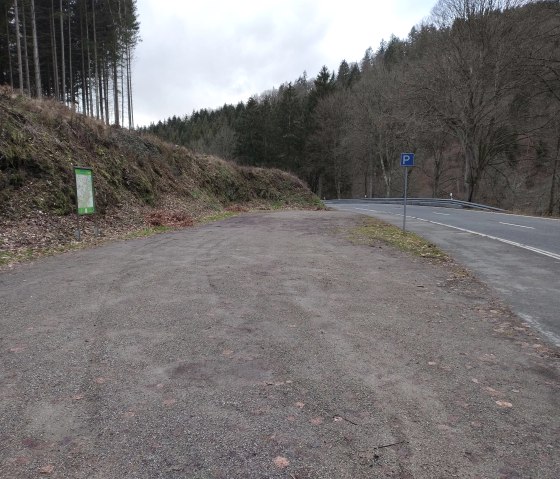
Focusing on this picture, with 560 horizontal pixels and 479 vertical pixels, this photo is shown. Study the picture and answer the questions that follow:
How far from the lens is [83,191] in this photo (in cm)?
1201

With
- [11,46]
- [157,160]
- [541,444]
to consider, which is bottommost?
[541,444]

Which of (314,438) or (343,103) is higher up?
(343,103)

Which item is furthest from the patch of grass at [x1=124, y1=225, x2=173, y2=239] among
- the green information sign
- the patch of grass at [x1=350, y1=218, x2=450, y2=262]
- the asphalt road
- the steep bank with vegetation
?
the asphalt road

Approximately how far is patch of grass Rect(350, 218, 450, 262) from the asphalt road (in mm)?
475

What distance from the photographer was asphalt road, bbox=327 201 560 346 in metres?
6.33

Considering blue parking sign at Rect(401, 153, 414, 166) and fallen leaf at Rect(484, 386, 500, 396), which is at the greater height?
blue parking sign at Rect(401, 153, 414, 166)

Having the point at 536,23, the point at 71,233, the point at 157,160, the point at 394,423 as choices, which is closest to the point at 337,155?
the point at 536,23

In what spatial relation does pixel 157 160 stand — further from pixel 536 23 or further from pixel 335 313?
pixel 536 23

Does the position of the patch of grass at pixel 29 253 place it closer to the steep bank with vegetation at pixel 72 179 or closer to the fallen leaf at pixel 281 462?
the steep bank with vegetation at pixel 72 179

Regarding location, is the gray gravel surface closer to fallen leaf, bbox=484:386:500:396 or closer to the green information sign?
fallen leaf, bbox=484:386:500:396

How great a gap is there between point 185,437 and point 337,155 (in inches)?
2039

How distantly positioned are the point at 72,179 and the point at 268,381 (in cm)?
1287

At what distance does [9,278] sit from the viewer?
7.66 m

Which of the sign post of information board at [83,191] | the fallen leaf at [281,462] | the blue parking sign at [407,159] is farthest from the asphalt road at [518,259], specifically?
the sign post of information board at [83,191]
